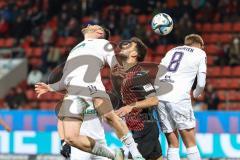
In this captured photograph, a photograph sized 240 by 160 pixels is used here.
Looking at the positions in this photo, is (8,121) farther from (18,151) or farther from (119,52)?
(119,52)

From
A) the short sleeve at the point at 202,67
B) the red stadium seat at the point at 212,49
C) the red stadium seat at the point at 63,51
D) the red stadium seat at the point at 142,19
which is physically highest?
the short sleeve at the point at 202,67

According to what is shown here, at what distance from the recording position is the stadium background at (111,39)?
17.8 metres

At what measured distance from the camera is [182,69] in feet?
33.8

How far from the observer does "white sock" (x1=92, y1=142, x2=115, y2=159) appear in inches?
364

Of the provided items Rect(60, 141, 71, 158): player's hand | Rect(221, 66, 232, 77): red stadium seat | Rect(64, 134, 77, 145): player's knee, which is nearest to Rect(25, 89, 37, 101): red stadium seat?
Rect(221, 66, 232, 77): red stadium seat

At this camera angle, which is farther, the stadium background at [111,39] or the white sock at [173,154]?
the stadium background at [111,39]

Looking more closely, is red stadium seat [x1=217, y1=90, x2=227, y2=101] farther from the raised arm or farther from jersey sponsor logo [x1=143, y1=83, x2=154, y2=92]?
jersey sponsor logo [x1=143, y1=83, x2=154, y2=92]

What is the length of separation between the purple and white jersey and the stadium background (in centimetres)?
599

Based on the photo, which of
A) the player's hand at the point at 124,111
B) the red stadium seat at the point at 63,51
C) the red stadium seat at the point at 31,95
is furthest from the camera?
the red stadium seat at the point at 63,51

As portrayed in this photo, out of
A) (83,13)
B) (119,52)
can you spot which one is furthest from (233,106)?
(119,52)

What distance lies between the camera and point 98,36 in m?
Answer: 9.71

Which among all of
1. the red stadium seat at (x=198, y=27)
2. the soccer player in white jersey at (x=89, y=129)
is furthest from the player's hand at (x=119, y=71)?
the red stadium seat at (x=198, y=27)

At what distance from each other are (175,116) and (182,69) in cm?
63

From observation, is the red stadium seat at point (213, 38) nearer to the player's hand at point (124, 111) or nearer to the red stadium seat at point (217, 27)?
the red stadium seat at point (217, 27)
